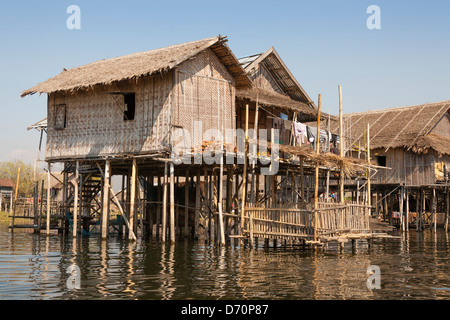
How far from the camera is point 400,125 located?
1423 inches

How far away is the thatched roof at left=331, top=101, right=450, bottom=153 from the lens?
3406 centimetres

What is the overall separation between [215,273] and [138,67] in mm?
10216

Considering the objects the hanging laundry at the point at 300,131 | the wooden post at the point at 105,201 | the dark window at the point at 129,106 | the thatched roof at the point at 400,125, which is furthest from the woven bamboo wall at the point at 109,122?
the thatched roof at the point at 400,125

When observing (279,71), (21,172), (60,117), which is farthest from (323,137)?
(21,172)

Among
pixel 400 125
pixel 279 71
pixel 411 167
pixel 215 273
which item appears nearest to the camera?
pixel 215 273

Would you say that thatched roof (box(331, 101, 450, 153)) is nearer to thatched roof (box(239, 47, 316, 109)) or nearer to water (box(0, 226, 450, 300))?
thatched roof (box(239, 47, 316, 109))

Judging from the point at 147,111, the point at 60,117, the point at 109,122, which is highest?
the point at 60,117

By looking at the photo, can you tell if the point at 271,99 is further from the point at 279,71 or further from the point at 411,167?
the point at 411,167

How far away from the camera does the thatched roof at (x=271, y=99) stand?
2256 cm

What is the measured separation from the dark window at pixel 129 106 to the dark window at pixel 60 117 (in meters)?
3.03

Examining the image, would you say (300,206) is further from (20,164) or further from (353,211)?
(20,164)

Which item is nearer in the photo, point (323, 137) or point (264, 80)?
point (323, 137)

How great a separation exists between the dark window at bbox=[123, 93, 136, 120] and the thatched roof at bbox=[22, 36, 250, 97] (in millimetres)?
1260

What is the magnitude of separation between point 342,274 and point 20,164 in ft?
200
